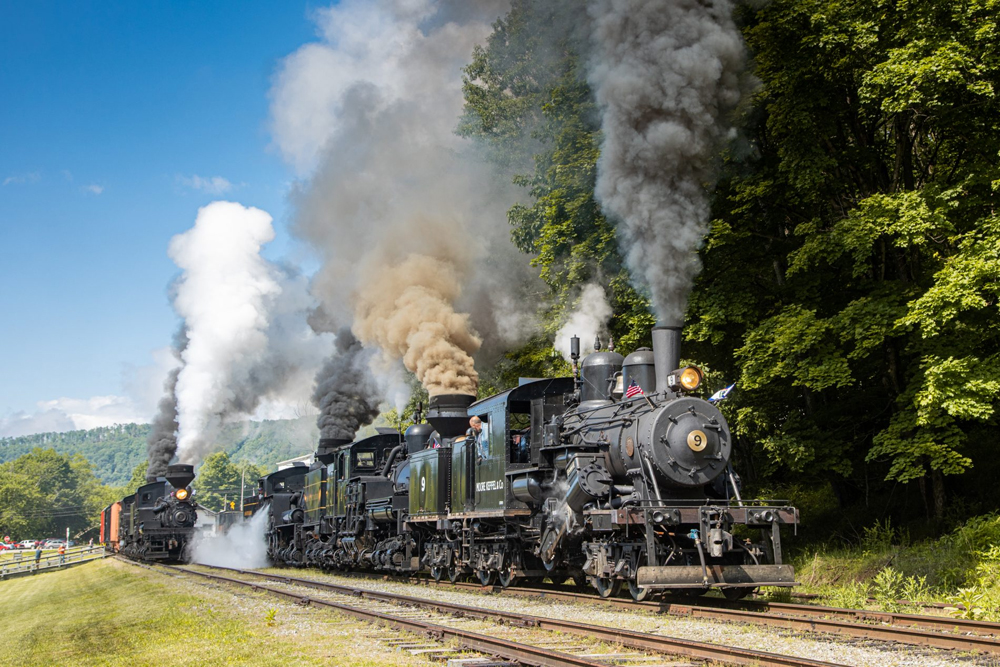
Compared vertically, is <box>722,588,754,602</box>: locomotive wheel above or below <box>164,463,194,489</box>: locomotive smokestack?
below

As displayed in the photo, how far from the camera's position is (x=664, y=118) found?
15.3 metres

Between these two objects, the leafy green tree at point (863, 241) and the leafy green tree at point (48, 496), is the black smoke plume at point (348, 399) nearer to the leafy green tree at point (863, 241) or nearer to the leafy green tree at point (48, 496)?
the leafy green tree at point (863, 241)

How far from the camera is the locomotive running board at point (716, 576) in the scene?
35.3ft

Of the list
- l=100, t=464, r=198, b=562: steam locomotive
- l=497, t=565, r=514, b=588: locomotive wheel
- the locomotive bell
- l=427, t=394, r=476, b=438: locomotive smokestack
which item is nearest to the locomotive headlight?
the locomotive bell

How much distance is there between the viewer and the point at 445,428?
1702 centimetres

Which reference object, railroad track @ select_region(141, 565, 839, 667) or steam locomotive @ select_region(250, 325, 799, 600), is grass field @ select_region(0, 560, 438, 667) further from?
steam locomotive @ select_region(250, 325, 799, 600)

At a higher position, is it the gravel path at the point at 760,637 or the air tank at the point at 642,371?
the air tank at the point at 642,371

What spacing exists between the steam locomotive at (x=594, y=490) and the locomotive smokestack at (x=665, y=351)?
2 centimetres

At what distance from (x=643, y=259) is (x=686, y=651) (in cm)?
839

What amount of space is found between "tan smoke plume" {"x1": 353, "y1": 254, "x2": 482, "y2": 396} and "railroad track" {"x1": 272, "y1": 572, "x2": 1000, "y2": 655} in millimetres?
8740

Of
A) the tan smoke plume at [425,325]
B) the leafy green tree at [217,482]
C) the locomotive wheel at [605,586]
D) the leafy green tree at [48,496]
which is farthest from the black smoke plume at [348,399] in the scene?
the leafy green tree at [217,482]

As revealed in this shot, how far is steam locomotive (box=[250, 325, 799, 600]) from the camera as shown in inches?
451

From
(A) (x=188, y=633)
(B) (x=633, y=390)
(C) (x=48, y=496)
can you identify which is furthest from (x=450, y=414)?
(C) (x=48, y=496)

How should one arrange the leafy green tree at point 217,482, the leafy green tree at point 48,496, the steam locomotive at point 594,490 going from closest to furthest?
the steam locomotive at point 594,490
the leafy green tree at point 48,496
the leafy green tree at point 217,482
